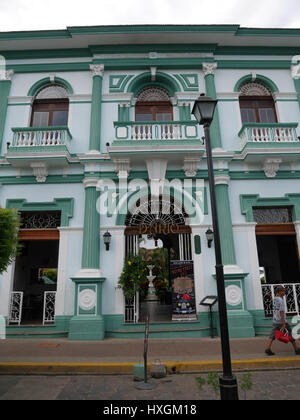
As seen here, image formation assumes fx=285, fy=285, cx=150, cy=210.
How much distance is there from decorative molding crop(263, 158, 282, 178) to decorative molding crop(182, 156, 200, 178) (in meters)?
2.24

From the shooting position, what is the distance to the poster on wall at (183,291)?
332 inches

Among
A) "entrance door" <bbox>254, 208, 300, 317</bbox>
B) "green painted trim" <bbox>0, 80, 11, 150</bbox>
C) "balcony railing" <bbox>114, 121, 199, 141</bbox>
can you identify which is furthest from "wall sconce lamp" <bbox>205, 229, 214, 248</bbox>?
"green painted trim" <bbox>0, 80, 11, 150</bbox>

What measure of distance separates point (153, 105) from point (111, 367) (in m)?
8.58

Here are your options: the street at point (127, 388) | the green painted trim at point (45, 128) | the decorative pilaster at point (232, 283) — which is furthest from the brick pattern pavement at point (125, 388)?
the green painted trim at point (45, 128)

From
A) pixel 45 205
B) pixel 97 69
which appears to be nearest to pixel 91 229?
pixel 45 205

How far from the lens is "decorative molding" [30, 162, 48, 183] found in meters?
9.14

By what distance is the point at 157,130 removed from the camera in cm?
937

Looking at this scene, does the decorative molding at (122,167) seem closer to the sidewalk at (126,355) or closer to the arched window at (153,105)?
the arched window at (153,105)

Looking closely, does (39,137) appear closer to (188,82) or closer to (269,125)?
(188,82)

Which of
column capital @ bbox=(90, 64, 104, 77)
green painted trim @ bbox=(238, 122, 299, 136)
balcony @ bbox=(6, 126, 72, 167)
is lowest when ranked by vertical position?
balcony @ bbox=(6, 126, 72, 167)

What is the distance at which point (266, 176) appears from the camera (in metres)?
9.41

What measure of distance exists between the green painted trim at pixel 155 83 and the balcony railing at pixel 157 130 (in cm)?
172

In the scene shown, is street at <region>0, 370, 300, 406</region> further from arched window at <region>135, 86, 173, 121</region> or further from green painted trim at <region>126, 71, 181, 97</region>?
green painted trim at <region>126, 71, 181, 97</region>

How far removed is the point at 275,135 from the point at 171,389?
8141 mm
